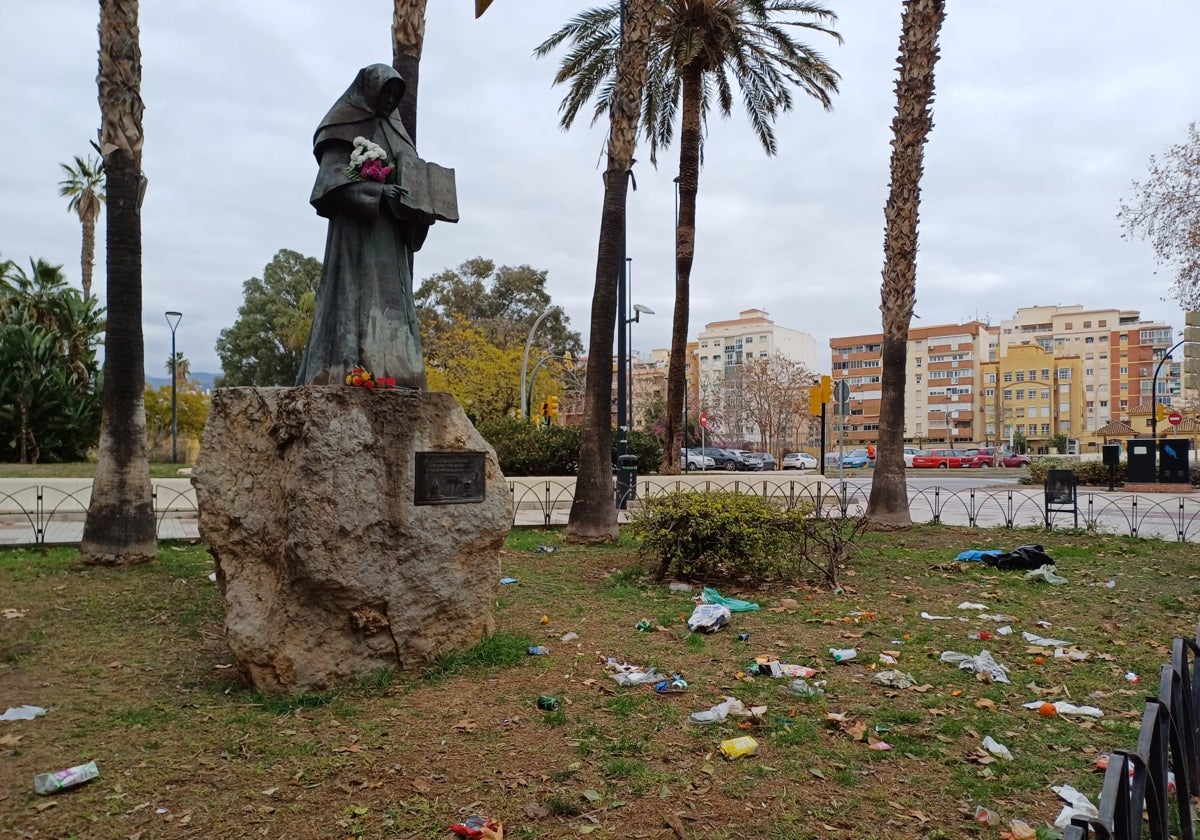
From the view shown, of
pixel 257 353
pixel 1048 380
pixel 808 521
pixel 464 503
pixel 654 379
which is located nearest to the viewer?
pixel 464 503

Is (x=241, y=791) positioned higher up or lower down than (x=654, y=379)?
lower down

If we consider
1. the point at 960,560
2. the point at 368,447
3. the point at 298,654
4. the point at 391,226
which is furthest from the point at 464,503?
the point at 960,560

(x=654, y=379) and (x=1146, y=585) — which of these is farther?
(x=654, y=379)

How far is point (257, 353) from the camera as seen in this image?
2009 inches

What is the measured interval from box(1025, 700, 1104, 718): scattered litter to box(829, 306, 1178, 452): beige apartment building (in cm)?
9219

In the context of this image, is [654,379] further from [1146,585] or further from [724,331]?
[1146,585]

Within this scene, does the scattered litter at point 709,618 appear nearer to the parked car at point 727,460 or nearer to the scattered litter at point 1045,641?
the scattered litter at point 1045,641

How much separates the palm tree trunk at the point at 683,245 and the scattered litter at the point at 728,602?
A: 13535 mm

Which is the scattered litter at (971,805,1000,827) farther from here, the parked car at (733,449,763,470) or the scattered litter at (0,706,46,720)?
the parked car at (733,449,763,470)

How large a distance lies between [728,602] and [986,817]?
4147mm

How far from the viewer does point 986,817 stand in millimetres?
3389

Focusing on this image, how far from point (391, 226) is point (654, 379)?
66.2 meters

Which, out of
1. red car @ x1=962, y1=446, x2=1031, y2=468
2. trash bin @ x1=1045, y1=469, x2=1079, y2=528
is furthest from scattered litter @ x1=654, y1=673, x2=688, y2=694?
red car @ x1=962, y1=446, x2=1031, y2=468

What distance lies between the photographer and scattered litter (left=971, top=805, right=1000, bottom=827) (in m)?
3.36
